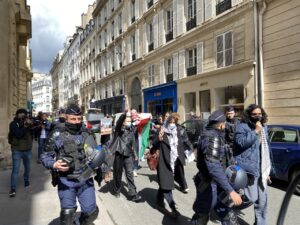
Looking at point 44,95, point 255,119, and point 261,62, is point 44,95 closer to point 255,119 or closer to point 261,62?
point 261,62

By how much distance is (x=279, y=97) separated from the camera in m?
12.8

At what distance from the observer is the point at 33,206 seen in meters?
5.50

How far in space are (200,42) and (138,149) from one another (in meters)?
11.1

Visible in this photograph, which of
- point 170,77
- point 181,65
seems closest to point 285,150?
point 181,65

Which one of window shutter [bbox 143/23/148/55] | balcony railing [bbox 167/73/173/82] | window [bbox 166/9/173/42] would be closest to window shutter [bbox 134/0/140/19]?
window shutter [bbox 143/23/148/55]

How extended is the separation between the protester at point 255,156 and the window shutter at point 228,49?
38.0ft

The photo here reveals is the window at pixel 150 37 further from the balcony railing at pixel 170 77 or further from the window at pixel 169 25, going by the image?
the balcony railing at pixel 170 77

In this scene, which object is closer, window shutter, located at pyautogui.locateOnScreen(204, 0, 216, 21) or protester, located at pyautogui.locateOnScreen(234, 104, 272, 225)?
protester, located at pyautogui.locateOnScreen(234, 104, 272, 225)

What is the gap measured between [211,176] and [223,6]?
1392cm

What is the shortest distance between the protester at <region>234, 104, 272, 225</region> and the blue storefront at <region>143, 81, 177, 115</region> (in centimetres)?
1616

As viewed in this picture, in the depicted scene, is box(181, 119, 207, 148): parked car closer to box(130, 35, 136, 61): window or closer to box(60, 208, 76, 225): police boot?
box(60, 208, 76, 225): police boot

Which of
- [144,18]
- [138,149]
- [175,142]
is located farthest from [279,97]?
[144,18]

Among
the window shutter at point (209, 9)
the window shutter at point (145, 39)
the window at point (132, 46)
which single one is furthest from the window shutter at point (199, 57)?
the window at point (132, 46)

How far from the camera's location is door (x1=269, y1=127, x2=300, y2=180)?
6.43 metres
